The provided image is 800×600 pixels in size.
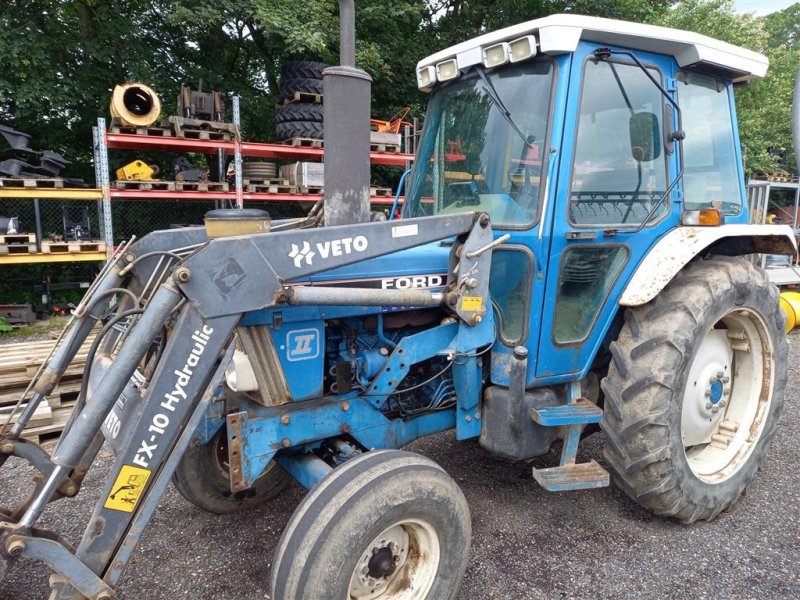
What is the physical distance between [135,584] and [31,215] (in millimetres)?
8004

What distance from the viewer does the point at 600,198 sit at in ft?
8.63

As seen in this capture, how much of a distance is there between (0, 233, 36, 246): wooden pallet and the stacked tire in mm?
3816

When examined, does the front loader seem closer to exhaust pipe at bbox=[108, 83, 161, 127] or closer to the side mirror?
the side mirror

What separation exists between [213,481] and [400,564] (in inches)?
44.6

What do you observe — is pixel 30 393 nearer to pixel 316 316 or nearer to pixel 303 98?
pixel 316 316

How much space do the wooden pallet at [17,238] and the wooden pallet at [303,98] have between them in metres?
4.12

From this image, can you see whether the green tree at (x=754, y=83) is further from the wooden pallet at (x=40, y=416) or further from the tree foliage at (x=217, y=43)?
the wooden pallet at (x=40, y=416)

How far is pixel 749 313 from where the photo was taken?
2986 mm

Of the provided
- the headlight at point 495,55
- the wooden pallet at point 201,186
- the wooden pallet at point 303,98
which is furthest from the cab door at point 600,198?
the wooden pallet at point 303,98

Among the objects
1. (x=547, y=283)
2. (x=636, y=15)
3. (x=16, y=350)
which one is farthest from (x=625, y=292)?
(x=636, y=15)

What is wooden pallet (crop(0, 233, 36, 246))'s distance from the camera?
6915 mm

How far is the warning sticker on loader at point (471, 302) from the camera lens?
7.84ft

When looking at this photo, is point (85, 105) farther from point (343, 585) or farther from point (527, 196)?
point (343, 585)

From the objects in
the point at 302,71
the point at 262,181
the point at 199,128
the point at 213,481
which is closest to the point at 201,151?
the point at 199,128
